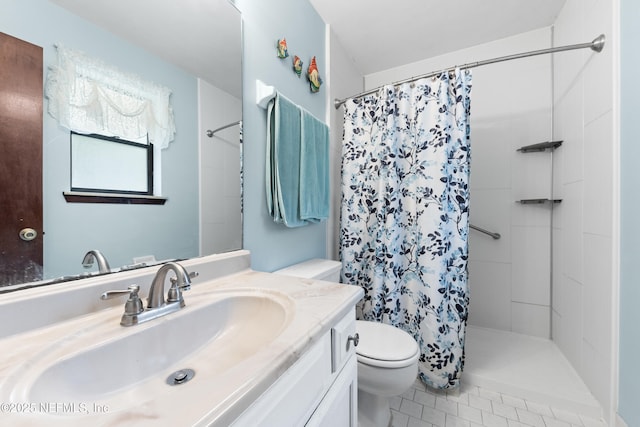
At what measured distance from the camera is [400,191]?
157cm

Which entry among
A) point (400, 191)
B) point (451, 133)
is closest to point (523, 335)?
point (400, 191)

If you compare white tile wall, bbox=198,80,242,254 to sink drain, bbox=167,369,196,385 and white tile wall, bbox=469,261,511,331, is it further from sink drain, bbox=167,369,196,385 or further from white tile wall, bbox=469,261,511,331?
white tile wall, bbox=469,261,511,331

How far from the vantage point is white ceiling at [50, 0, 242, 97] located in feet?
2.36

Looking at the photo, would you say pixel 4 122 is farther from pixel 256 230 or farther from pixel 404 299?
pixel 404 299

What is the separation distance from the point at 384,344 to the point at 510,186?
5.25 ft

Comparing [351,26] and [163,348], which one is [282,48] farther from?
[163,348]

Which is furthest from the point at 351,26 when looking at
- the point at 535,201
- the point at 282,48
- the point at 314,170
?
→ the point at 535,201

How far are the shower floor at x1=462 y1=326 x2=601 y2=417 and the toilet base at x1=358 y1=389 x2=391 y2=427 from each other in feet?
2.03

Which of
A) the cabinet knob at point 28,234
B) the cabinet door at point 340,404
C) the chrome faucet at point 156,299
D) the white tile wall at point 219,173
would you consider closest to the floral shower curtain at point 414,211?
the cabinet door at point 340,404

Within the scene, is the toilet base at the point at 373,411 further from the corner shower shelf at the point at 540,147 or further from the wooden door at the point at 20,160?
the corner shower shelf at the point at 540,147

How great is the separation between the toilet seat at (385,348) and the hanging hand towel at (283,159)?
0.66 meters

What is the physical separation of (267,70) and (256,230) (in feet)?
2.57

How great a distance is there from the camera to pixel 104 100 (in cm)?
70

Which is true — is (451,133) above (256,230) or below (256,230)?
above
